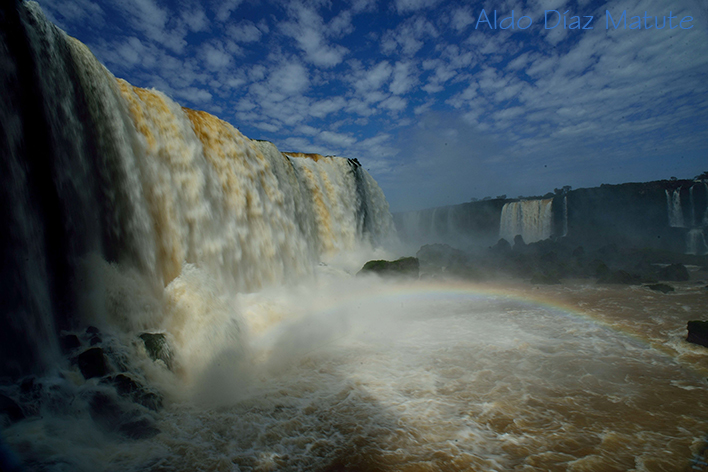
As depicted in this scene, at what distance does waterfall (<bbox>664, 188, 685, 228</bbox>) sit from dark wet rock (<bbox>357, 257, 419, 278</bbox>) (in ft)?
73.8

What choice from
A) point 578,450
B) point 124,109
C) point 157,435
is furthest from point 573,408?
point 124,109

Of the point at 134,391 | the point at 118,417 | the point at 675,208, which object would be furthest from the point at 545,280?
the point at 675,208

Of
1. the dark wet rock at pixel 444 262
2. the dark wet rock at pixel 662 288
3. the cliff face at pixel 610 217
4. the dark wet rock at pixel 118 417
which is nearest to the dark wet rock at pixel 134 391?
the dark wet rock at pixel 118 417

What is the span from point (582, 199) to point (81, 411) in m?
34.0

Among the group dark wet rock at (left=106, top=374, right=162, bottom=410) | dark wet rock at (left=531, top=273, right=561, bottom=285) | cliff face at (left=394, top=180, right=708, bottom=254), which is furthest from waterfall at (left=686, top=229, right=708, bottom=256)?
dark wet rock at (left=106, top=374, right=162, bottom=410)

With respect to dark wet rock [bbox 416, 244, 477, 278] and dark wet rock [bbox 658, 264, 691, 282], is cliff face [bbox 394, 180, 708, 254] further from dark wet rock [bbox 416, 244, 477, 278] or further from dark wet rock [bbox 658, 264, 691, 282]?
dark wet rock [bbox 416, 244, 477, 278]

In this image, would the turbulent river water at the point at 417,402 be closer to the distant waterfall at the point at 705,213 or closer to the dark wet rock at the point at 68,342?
the dark wet rock at the point at 68,342

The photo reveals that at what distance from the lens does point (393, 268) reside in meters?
14.7

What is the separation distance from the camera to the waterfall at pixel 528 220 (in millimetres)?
29500

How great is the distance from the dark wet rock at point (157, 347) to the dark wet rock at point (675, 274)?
20140 mm

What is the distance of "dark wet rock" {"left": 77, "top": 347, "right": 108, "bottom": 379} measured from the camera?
425 cm

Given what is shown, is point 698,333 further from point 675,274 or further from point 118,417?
point 118,417

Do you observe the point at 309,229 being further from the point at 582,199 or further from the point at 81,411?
the point at 582,199

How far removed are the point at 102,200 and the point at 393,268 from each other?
36.8ft
